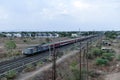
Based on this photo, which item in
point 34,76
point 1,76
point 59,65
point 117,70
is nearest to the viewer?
point 1,76

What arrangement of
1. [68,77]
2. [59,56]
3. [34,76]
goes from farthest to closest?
[59,56] < [68,77] < [34,76]

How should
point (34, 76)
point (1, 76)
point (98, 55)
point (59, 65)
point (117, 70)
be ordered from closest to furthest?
point (1, 76) < point (34, 76) < point (59, 65) < point (117, 70) < point (98, 55)

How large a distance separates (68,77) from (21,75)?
639 cm

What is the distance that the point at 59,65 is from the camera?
43.5 metres

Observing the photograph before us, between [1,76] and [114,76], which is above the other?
[1,76]

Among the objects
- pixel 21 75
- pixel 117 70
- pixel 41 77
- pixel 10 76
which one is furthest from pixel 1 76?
pixel 117 70

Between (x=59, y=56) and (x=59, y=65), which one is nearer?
(x=59, y=65)

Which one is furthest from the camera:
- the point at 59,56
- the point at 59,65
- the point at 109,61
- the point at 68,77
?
the point at 109,61

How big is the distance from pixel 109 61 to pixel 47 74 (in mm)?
26937

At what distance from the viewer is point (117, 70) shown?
165 ft

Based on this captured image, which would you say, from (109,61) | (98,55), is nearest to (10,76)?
(109,61)

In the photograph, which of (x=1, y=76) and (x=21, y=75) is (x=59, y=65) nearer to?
(x=21, y=75)

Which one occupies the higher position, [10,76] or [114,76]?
[10,76]

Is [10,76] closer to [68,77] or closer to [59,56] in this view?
[68,77]
